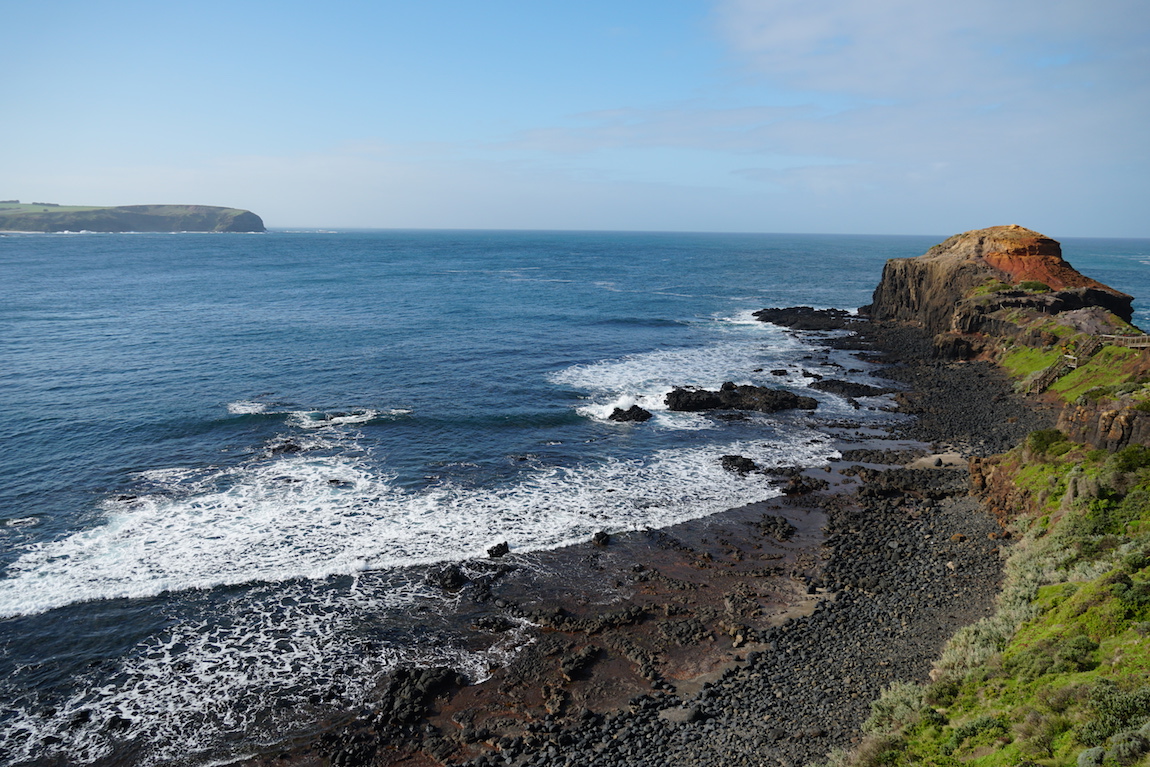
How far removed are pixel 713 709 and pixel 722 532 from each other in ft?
41.5

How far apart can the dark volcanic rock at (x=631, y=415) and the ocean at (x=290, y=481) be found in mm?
835

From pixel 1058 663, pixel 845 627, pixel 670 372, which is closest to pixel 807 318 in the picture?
pixel 670 372

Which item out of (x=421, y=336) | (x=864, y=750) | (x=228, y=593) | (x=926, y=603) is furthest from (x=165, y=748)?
(x=421, y=336)

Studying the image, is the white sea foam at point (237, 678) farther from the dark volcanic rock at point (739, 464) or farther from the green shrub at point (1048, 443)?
the green shrub at point (1048, 443)

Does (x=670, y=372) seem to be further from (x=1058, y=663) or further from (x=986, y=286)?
(x=1058, y=663)

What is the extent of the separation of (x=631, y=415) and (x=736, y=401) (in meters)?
9.84

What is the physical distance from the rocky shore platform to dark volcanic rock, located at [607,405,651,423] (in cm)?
1280

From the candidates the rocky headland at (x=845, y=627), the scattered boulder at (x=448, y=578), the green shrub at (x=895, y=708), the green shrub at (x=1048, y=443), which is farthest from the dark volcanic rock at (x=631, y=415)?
the green shrub at (x=895, y=708)

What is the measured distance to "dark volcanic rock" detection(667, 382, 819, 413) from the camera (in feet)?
164

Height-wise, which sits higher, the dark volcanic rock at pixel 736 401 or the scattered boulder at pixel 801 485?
the dark volcanic rock at pixel 736 401

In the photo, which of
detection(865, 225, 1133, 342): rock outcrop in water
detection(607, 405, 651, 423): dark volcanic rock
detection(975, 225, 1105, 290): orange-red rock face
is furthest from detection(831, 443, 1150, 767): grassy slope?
detection(975, 225, 1105, 290): orange-red rock face

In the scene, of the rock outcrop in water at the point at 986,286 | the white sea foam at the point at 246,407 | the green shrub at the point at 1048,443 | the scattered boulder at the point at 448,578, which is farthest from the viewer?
the rock outcrop in water at the point at 986,286

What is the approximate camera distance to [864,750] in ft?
51.3

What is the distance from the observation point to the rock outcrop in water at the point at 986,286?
61.0m
